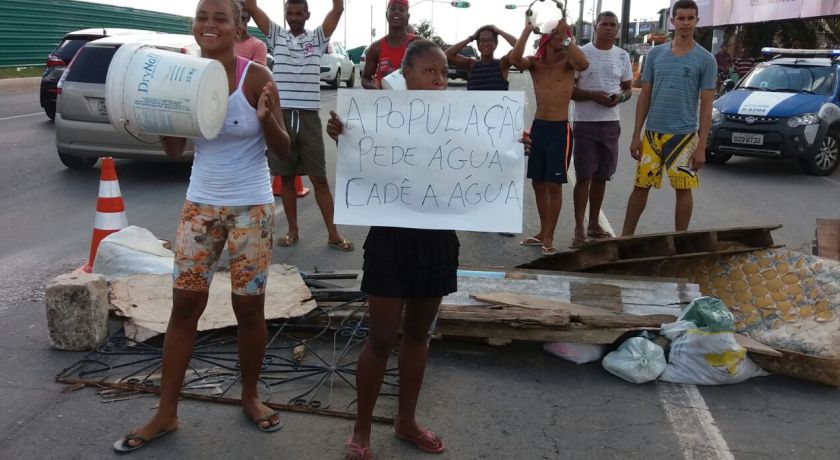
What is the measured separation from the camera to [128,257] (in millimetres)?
5344

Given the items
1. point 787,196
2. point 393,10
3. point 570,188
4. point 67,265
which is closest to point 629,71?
point 393,10

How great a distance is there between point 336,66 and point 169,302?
80.3ft

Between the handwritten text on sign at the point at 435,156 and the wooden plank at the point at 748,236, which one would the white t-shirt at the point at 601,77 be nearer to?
the wooden plank at the point at 748,236

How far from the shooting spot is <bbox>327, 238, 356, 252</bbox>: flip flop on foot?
22.3 ft

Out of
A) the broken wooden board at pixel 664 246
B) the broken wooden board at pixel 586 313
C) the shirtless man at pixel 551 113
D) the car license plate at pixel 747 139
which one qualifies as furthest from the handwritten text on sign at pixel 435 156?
the car license plate at pixel 747 139

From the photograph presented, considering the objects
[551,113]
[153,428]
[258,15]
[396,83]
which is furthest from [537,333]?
[258,15]

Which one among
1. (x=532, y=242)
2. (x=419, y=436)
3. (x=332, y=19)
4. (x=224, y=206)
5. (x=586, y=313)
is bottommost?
(x=532, y=242)

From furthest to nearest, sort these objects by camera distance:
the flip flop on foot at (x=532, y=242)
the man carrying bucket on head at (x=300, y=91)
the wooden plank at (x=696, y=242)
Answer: the flip flop on foot at (x=532, y=242) → the man carrying bucket on head at (x=300, y=91) → the wooden plank at (x=696, y=242)

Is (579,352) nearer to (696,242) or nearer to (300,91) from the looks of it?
(696,242)

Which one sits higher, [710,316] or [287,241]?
[710,316]

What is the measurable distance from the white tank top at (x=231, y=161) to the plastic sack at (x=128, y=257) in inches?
82.7

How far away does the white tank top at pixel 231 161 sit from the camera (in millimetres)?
3303

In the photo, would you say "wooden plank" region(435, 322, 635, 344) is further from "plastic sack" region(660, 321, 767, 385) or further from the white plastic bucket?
the white plastic bucket

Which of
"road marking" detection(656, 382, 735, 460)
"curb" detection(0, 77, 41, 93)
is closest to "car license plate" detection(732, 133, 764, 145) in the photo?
"road marking" detection(656, 382, 735, 460)
